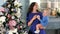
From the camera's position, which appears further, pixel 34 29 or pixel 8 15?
pixel 34 29

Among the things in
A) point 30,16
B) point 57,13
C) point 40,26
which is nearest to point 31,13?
point 30,16

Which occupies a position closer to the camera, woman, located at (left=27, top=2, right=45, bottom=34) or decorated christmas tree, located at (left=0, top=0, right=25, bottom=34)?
decorated christmas tree, located at (left=0, top=0, right=25, bottom=34)

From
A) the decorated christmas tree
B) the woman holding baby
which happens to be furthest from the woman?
the decorated christmas tree

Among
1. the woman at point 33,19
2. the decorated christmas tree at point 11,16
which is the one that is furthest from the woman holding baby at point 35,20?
the decorated christmas tree at point 11,16

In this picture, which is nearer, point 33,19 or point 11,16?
point 11,16

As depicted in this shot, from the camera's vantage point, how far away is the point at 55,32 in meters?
4.82

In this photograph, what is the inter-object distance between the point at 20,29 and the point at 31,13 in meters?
1.60

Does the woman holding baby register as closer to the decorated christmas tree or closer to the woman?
the woman

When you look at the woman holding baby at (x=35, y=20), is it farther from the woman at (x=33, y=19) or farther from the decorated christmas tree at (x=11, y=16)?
the decorated christmas tree at (x=11, y=16)

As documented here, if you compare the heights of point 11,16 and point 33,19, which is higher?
point 11,16

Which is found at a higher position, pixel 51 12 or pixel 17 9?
pixel 17 9

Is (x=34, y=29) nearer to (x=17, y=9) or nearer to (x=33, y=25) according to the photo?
(x=33, y=25)

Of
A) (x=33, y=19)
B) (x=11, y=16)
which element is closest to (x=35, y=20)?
(x=33, y=19)

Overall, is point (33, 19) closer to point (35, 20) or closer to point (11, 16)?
point (35, 20)
